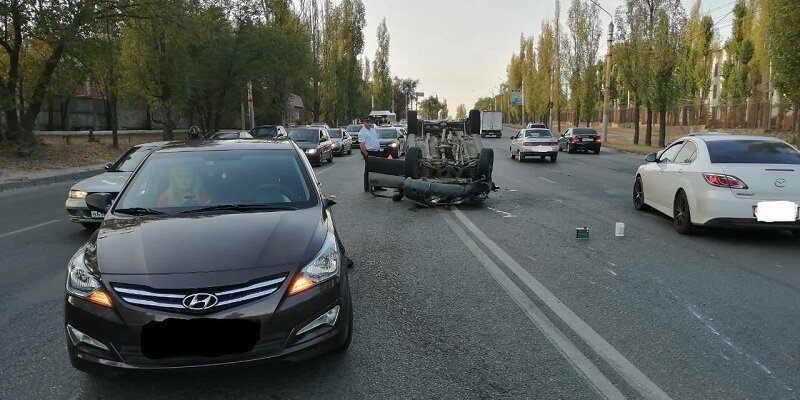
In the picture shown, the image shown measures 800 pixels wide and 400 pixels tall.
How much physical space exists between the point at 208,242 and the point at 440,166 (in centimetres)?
920

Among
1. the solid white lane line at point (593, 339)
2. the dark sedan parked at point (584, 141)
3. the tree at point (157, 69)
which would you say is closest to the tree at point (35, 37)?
the tree at point (157, 69)

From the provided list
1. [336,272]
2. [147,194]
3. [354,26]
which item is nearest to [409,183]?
[147,194]

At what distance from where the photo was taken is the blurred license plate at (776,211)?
7746 mm

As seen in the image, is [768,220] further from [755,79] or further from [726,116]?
[755,79]

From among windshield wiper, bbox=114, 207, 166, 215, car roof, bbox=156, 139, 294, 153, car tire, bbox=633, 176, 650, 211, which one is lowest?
car tire, bbox=633, 176, 650, 211

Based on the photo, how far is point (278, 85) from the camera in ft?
140

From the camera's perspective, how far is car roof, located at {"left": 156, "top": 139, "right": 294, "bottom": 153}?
550cm

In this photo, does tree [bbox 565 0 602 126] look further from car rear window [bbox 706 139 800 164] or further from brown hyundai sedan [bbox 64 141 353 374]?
brown hyundai sedan [bbox 64 141 353 374]

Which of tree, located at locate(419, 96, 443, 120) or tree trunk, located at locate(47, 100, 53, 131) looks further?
tree, located at locate(419, 96, 443, 120)

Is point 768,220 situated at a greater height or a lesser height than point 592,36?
lesser

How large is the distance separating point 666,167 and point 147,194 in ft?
26.6

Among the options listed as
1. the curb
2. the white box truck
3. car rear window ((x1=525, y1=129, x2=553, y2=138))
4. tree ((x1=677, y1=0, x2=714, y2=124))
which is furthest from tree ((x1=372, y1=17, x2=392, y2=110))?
the curb

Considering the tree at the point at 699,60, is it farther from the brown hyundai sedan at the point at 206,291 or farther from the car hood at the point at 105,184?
the brown hyundai sedan at the point at 206,291

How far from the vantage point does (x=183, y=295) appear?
3.34 metres
